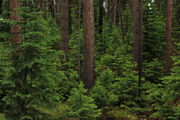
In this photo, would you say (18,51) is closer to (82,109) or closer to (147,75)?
(82,109)

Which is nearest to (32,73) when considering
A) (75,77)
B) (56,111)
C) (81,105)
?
(56,111)

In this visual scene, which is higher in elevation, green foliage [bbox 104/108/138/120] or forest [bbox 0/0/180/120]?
forest [bbox 0/0/180/120]

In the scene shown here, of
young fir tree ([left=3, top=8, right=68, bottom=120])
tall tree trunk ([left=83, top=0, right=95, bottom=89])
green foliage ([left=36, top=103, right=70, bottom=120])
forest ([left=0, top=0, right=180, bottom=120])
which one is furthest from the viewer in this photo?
tall tree trunk ([left=83, top=0, right=95, bottom=89])

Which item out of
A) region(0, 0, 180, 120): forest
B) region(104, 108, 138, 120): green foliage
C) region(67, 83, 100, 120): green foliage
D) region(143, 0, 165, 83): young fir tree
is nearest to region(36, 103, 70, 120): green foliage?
region(0, 0, 180, 120): forest

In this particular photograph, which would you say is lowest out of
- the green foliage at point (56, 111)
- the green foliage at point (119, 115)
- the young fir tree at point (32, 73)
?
the green foliage at point (119, 115)

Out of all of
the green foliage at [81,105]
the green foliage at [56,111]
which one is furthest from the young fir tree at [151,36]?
the green foliage at [56,111]

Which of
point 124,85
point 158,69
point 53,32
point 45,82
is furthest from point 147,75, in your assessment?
point 53,32

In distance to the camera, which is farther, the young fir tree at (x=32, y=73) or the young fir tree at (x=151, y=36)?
the young fir tree at (x=151, y=36)

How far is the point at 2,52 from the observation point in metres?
7.51

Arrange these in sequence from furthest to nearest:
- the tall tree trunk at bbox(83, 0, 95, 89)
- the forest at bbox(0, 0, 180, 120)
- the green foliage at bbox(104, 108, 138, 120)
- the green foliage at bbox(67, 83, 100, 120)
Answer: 1. the tall tree trunk at bbox(83, 0, 95, 89)
2. the green foliage at bbox(104, 108, 138, 120)
3. the green foliage at bbox(67, 83, 100, 120)
4. the forest at bbox(0, 0, 180, 120)

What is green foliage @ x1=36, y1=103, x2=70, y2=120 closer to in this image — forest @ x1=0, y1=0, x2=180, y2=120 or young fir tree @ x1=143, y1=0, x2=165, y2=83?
forest @ x1=0, y1=0, x2=180, y2=120

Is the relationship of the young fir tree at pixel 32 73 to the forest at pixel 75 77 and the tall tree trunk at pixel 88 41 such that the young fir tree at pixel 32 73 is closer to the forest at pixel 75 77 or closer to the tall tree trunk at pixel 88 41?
the forest at pixel 75 77

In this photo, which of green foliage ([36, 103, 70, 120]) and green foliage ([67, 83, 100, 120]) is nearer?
green foliage ([36, 103, 70, 120])

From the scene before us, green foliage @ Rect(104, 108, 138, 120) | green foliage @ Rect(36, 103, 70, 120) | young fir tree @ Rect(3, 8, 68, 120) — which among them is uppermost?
young fir tree @ Rect(3, 8, 68, 120)
